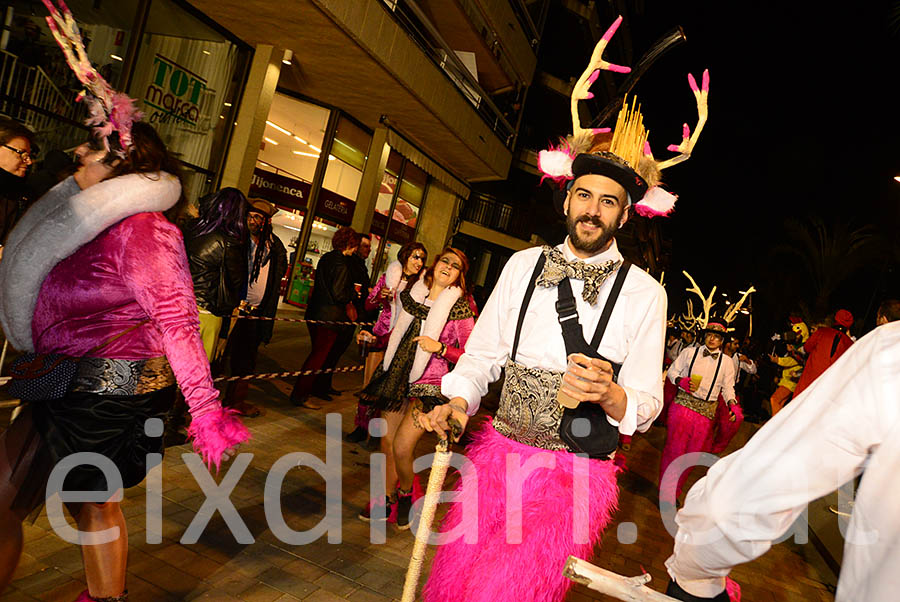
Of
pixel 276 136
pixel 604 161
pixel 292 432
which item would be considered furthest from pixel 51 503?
pixel 276 136

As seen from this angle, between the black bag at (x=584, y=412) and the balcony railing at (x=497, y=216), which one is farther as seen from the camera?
the balcony railing at (x=497, y=216)

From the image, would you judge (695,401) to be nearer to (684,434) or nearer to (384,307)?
(684,434)

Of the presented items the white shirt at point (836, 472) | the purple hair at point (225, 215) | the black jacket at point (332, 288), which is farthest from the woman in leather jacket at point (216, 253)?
the white shirt at point (836, 472)

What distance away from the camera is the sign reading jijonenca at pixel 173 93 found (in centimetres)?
893

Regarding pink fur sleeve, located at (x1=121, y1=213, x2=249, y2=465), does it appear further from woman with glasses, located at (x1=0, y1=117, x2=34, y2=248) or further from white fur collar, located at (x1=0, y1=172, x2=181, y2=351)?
woman with glasses, located at (x1=0, y1=117, x2=34, y2=248)

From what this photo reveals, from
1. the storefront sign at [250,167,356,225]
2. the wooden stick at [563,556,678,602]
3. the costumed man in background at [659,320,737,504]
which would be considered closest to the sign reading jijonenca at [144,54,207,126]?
the storefront sign at [250,167,356,225]

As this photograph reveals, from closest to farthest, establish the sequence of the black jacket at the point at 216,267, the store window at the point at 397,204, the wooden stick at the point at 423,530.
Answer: the wooden stick at the point at 423,530, the black jacket at the point at 216,267, the store window at the point at 397,204

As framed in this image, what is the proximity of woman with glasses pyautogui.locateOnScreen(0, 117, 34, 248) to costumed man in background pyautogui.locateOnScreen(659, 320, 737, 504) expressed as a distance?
7302mm

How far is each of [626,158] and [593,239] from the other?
0.44 m

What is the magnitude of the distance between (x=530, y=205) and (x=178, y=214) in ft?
83.1

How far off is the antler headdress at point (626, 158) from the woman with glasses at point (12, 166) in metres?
4.14

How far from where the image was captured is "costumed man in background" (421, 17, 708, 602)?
250cm

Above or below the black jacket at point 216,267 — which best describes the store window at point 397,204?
above

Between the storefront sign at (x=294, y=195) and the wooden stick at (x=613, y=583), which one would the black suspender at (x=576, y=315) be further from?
the storefront sign at (x=294, y=195)
